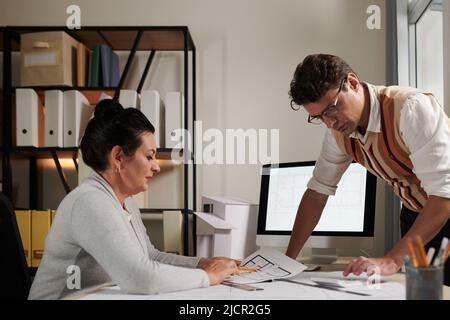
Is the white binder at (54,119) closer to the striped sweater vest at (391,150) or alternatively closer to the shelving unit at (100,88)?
the shelving unit at (100,88)

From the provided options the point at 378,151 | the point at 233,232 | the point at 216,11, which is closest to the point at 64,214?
the point at 378,151

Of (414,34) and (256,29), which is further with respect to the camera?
(256,29)

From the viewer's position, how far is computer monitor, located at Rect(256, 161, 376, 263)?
84.0 inches

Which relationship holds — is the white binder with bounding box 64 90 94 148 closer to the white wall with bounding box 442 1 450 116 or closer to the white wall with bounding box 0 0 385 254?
the white wall with bounding box 0 0 385 254

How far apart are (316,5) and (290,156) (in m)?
0.82

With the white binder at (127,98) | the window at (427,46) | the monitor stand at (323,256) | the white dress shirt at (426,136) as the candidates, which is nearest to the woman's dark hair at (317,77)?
the white dress shirt at (426,136)

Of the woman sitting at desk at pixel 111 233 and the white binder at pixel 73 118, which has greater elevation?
the white binder at pixel 73 118

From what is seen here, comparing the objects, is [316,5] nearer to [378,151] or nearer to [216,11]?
[216,11]

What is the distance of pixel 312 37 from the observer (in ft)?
9.69

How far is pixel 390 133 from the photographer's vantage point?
1542mm

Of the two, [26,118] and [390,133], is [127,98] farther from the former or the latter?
[390,133]

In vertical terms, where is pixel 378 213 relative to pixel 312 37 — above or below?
below

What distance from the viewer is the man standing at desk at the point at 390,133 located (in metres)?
1.36

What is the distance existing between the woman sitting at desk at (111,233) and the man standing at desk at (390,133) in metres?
0.45
